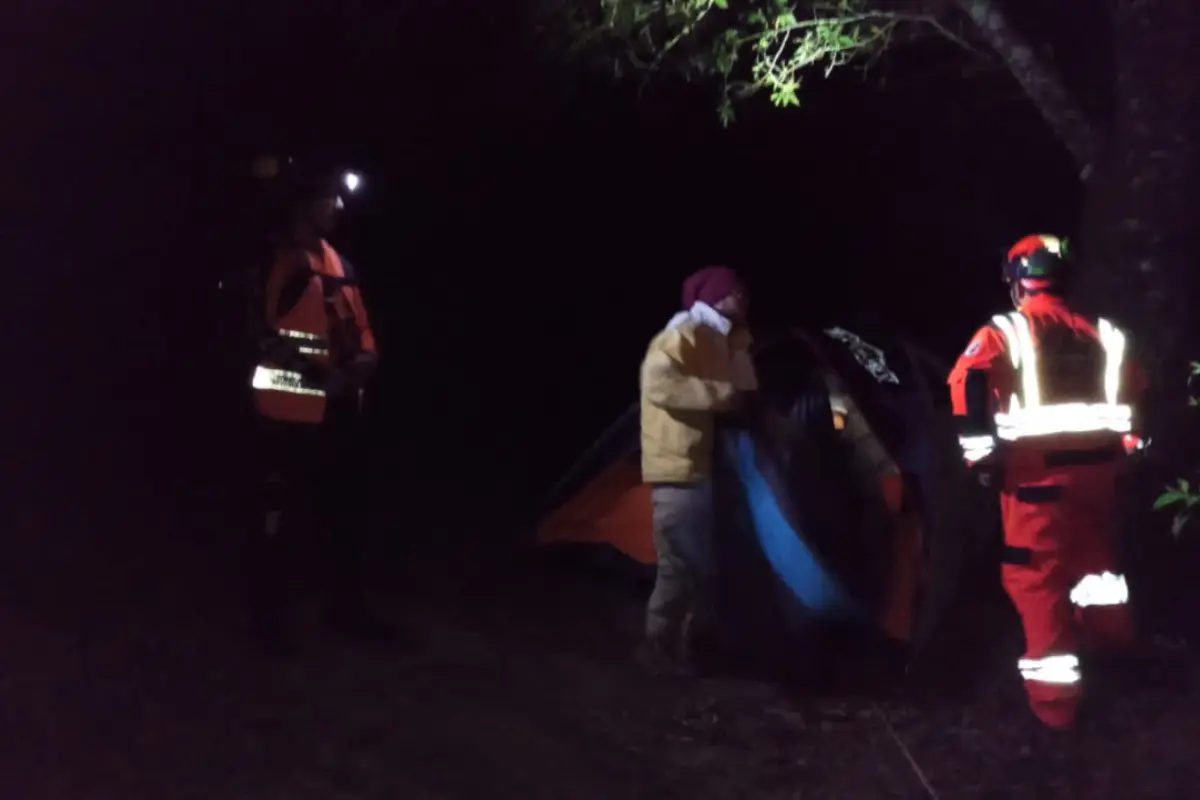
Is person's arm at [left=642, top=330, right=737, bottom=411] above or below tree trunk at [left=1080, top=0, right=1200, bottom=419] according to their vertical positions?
below

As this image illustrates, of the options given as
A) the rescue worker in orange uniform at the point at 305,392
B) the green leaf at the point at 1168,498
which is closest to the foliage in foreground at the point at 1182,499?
the green leaf at the point at 1168,498

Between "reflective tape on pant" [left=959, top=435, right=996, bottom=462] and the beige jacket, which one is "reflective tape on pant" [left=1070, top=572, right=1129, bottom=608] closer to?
"reflective tape on pant" [left=959, top=435, right=996, bottom=462]

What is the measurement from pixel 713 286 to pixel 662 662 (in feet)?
5.90

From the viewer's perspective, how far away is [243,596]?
6.75 meters

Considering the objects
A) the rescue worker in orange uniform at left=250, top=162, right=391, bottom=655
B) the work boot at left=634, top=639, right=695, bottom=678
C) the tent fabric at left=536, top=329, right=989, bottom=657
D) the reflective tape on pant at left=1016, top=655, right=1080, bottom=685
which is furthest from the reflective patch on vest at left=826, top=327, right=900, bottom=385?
the rescue worker in orange uniform at left=250, top=162, right=391, bottom=655

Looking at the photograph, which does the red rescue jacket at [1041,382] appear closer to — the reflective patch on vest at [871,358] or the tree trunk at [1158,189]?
the tree trunk at [1158,189]

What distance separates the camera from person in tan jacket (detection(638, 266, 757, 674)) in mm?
5734

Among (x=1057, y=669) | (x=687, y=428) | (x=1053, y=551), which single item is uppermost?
(x=687, y=428)

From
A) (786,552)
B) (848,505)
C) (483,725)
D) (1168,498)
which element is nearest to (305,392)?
(483,725)

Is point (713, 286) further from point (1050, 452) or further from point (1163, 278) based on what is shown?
point (1163, 278)

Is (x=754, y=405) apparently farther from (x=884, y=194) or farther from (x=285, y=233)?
(x=884, y=194)

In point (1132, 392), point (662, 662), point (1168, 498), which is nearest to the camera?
point (1168, 498)

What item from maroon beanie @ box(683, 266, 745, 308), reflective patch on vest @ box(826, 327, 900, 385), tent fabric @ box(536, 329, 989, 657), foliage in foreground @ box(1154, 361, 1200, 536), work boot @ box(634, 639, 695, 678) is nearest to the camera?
foliage in foreground @ box(1154, 361, 1200, 536)

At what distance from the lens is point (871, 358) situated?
6070mm
